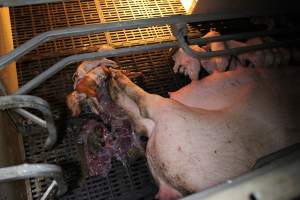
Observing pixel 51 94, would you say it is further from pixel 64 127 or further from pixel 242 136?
pixel 242 136

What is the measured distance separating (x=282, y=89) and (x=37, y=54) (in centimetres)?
200

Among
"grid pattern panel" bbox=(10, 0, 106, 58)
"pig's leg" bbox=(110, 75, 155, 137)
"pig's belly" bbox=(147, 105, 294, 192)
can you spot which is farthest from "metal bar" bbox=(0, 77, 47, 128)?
"grid pattern panel" bbox=(10, 0, 106, 58)

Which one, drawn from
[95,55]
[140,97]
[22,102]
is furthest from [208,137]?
[22,102]

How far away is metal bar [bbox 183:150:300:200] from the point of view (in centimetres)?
108

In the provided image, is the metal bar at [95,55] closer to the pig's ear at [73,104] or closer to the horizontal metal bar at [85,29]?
the horizontal metal bar at [85,29]

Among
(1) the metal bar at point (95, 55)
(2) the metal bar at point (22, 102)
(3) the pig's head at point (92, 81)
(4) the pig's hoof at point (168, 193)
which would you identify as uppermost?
(1) the metal bar at point (95, 55)

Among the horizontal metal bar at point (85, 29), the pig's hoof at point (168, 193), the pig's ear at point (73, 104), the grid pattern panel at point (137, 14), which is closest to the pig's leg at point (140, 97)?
the pig's ear at point (73, 104)

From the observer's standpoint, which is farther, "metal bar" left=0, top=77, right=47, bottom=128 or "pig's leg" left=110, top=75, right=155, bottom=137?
"pig's leg" left=110, top=75, right=155, bottom=137

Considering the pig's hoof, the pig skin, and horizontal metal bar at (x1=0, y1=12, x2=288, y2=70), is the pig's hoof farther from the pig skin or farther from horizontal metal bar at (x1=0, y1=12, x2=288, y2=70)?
horizontal metal bar at (x1=0, y1=12, x2=288, y2=70)

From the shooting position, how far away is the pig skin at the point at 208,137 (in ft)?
6.77

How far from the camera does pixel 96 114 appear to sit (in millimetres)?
2762

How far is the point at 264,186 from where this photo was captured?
1.11m

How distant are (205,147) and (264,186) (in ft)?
3.29

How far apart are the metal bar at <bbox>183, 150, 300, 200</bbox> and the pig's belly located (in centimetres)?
92
